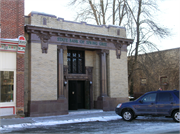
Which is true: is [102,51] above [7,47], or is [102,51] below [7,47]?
above

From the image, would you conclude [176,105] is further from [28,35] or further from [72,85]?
[28,35]

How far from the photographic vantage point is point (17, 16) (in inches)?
574

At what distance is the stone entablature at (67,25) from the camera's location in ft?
52.4

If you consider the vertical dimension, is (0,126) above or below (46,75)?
below

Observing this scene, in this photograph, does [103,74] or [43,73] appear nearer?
[43,73]

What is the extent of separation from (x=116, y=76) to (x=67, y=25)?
6.06 metres

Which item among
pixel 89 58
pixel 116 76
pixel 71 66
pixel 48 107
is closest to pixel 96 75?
pixel 89 58

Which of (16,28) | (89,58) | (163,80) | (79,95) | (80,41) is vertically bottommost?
(79,95)

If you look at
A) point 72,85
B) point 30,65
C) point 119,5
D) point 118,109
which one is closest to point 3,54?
point 30,65

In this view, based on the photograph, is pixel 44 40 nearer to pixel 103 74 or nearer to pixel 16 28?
pixel 16 28

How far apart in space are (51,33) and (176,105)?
9.88m

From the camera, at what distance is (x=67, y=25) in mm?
17422

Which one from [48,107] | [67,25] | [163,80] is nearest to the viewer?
[48,107]

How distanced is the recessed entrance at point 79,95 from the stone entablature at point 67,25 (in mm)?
4527
